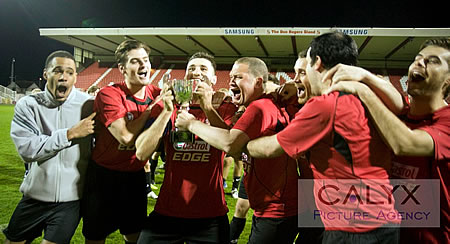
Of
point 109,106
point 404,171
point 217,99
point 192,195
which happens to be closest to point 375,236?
point 404,171

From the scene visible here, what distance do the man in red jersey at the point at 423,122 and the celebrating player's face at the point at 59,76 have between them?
2.37 metres

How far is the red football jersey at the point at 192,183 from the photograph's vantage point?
2604 mm

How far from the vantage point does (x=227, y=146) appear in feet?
7.36

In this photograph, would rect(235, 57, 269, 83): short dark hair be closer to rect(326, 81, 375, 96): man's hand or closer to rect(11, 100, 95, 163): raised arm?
rect(326, 81, 375, 96): man's hand

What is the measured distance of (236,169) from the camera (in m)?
7.17

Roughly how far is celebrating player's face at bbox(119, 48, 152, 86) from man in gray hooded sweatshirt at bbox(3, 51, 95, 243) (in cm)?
49

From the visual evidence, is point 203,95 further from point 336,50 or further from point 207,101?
point 336,50

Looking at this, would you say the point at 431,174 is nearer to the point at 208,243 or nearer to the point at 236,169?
the point at 208,243

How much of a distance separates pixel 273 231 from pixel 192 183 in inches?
31.1

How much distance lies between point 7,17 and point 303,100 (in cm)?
10358

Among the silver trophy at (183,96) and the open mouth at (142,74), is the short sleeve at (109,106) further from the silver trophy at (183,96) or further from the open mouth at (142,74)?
the silver trophy at (183,96)

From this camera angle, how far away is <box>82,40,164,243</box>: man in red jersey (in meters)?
2.97

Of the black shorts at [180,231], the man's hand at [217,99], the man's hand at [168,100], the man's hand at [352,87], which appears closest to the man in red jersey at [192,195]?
the black shorts at [180,231]

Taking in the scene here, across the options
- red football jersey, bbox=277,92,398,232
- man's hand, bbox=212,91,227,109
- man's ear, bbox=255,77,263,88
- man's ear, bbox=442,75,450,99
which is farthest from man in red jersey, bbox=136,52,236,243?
man's ear, bbox=442,75,450,99
